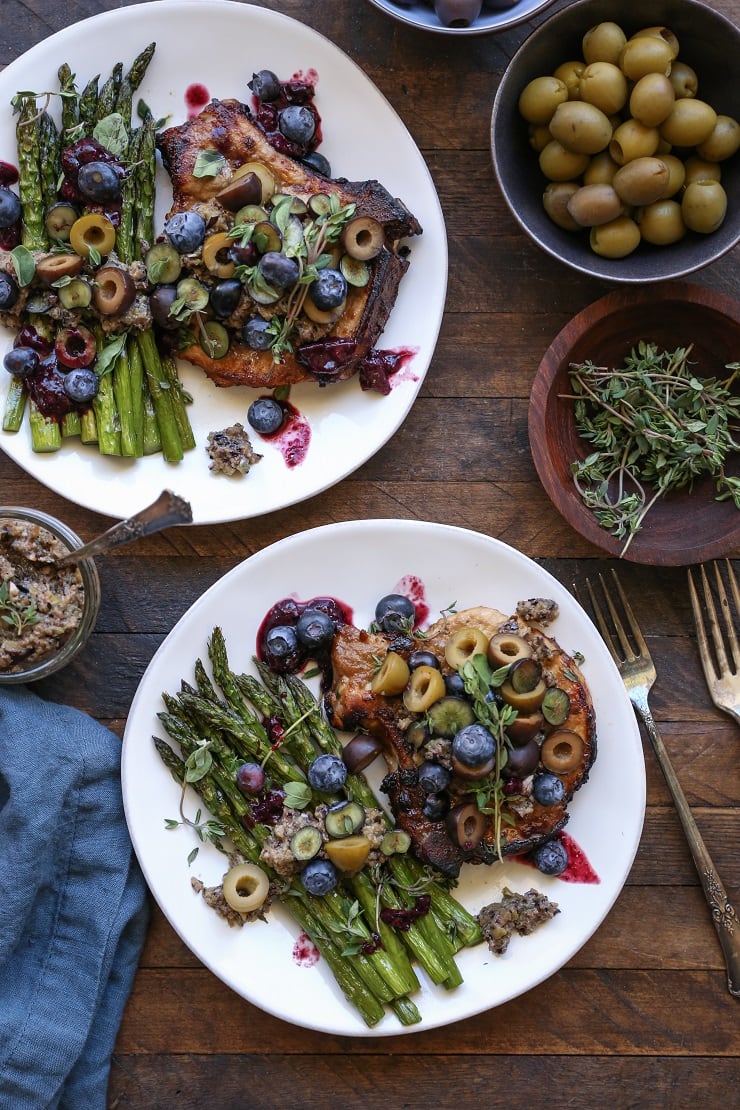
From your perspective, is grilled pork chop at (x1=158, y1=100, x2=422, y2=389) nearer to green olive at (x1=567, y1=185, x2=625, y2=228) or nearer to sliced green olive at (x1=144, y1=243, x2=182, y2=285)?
sliced green olive at (x1=144, y1=243, x2=182, y2=285)

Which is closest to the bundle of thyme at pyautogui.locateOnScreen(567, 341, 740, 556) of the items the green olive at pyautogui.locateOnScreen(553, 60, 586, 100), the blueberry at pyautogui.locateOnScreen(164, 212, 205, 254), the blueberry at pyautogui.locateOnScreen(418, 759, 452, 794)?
the green olive at pyautogui.locateOnScreen(553, 60, 586, 100)

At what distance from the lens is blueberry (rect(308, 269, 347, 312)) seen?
2.74 m

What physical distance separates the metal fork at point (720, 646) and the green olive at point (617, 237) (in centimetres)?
111

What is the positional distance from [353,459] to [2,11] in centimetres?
192

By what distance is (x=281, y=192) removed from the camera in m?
2.86

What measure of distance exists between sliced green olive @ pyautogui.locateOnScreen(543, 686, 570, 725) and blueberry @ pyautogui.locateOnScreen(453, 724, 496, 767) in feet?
0.67

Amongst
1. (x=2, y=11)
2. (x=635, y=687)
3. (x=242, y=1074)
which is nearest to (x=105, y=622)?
(x=242, y=1074)

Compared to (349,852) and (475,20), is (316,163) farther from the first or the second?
(349,852)

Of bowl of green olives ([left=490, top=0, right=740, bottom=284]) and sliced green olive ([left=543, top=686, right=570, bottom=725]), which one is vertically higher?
bowl of green olives ([left=490, top=0, right=740, bottom=284])

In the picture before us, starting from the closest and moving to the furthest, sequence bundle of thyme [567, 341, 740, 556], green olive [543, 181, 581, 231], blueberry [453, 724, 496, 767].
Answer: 1. blueberry [453, 724, 496, 767]
2. green olive [543, 181, 581, 231]
3. bundle of thyme [567, 341, 740, 556]

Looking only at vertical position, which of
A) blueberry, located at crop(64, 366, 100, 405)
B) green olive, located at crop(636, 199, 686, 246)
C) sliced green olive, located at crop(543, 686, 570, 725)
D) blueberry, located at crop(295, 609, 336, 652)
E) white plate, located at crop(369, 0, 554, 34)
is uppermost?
white plate, located at crop(369, 0, 554, 34)

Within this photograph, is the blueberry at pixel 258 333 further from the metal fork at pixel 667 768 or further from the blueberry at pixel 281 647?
the metal fork at pixel 667 768

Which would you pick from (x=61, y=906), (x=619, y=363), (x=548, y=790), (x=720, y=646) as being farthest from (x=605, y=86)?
(x=61, y=906)

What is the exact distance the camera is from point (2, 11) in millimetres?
3006
